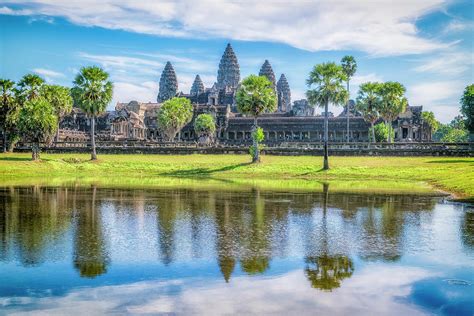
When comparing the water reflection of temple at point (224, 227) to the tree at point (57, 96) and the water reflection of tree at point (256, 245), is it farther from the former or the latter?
→ the tree at point (57, 96)

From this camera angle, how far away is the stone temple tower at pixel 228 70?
577 ft

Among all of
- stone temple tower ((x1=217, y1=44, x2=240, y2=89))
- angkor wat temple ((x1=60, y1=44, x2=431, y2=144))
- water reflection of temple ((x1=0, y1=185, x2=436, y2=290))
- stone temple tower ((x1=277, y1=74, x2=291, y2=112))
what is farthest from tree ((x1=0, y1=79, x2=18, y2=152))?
stone temple tower ((x1=277, y1=74, x2=291, y2=112))

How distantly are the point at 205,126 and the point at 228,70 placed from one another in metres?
61.0

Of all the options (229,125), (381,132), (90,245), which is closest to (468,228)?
(90,245)

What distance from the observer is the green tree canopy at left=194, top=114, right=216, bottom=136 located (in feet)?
393

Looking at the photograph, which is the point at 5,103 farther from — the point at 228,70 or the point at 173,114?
the point at 228,70

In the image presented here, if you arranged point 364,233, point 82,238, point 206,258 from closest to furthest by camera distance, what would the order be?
1. point 206,258
2. point 82,238
3. point 364,233

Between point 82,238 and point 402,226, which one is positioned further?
point 402,226

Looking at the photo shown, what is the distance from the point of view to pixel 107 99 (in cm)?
6875

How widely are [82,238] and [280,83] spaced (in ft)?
602

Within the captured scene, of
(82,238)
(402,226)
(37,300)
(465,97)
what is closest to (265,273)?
(37,300)

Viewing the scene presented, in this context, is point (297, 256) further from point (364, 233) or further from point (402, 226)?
point (402, 226)

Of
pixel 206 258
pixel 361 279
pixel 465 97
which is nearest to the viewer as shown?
pixel 361 279

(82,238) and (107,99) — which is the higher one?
(107,99)
